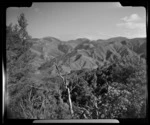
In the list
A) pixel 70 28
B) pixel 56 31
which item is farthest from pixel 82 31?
pixel 56 31

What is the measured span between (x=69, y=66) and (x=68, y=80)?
30 centimetres

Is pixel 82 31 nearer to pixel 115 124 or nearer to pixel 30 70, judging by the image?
pixel 30 70

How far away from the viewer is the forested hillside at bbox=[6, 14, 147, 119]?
4.30 meters

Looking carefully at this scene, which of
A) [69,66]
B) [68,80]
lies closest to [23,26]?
[69,66]

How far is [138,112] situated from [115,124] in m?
2.51

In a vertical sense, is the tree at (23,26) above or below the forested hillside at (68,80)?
above

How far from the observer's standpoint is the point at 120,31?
511 centimetres

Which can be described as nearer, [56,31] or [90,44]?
Result: [56,31]

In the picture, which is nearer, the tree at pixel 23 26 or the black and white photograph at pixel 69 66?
the black and white photograph at pixel 69 66

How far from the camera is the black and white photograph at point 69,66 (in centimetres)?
435

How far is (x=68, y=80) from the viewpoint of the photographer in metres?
4.51

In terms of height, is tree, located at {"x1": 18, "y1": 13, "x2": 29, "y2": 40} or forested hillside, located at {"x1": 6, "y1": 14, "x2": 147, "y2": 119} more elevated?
tree, located at {"x1": 18, "y1": 13, "x2": 29, "y2": 40}

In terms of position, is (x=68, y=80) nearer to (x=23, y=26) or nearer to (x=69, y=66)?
(x=69, y=66)

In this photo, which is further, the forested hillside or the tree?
the tree
